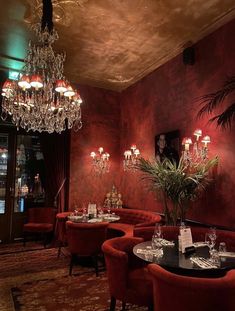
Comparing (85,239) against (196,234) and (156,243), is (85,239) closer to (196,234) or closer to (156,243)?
(156,243)

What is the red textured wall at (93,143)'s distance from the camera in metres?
6.73

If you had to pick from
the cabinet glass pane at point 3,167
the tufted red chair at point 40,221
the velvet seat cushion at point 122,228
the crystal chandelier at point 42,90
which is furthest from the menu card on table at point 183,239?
the cabinet glass pane at point 3,167

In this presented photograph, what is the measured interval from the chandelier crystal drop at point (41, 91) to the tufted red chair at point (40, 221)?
93.5 inches

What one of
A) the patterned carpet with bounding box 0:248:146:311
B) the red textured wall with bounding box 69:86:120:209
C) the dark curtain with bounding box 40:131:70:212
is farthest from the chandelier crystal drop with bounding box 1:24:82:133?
the patterned carpet with bounding box 0:248:146:311

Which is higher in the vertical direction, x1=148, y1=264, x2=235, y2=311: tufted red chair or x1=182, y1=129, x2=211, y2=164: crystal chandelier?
x1=182, y1=129, x2=211, y2=164: crystal chandelier

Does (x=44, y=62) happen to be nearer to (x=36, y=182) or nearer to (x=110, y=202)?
(x=36, y=182)

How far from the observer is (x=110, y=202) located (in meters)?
6.83

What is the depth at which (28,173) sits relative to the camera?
673 cm

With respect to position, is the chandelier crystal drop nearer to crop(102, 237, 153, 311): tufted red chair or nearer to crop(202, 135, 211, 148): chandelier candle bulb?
crop(202, 135, 211, 148): chandelier candle bulb

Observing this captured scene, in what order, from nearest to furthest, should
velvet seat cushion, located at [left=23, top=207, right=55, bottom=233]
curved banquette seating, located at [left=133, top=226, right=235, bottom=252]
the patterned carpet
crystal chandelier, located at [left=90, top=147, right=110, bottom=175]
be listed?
the patterned carpet, curved banquette seating, located at [left=133, top=226, right=235, bottom=252], velvet seat cushion, located at [left=23, top=207, right=55, bottom=233], crystal chandelier, located at [left=90, top=147, right=110, bottom=175]

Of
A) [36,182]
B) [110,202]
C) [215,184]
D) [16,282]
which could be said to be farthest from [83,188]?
[215,184]

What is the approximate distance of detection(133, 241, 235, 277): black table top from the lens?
2.41 m

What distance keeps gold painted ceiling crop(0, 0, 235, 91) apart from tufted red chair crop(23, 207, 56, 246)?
346 centimetres

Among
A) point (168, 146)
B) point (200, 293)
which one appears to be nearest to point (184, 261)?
point (200, 293)
